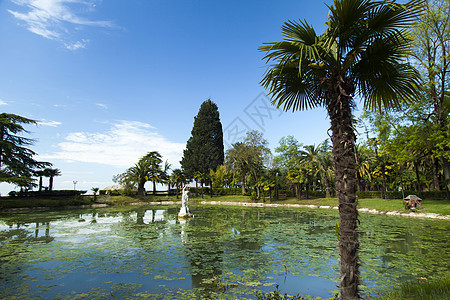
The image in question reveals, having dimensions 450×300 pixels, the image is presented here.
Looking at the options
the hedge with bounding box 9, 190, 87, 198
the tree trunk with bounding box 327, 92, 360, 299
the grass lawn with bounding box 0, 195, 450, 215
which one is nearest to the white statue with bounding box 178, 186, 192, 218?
the grass lawn with bounding box 0, 195, 450, 215

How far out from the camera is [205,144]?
169 ft

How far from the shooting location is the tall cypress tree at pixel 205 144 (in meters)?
50.1

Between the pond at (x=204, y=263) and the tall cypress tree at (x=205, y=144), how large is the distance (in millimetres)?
38115

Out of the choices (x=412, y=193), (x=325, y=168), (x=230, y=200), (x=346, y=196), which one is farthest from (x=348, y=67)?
(x=230, y=200)

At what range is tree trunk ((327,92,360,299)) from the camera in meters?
3.51

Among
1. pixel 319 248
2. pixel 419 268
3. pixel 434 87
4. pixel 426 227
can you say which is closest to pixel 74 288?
pixel 319 248

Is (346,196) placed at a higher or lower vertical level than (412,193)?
higher

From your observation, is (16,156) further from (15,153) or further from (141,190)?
(141,190)

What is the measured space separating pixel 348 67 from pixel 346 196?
7.00 ft

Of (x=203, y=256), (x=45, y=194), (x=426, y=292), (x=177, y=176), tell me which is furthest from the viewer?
(x=177, y=176)

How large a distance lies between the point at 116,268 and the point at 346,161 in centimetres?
685

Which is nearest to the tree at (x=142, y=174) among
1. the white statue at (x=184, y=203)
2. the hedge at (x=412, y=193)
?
the white statue at (x=184, y=203)

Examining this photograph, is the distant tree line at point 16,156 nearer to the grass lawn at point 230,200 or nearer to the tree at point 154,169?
the grass lawn at point 230,200

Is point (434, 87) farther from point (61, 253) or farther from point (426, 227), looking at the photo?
point (61, 253)
